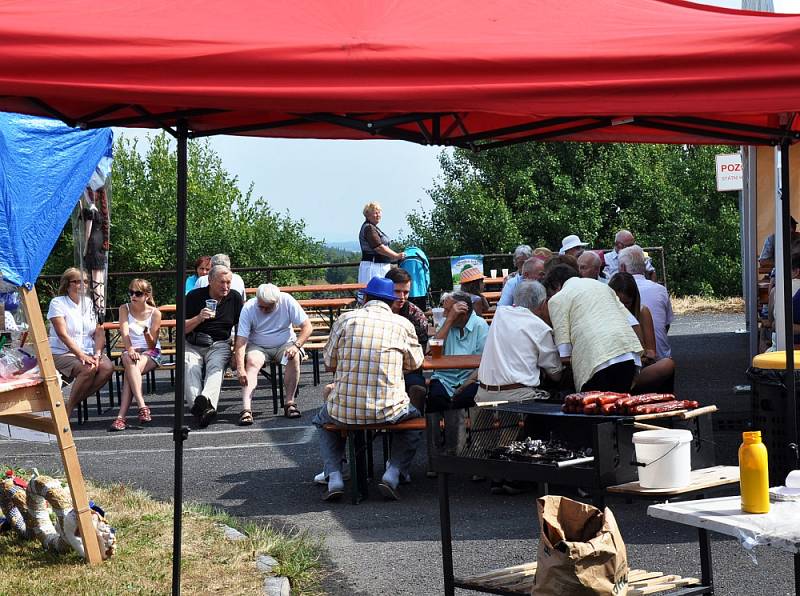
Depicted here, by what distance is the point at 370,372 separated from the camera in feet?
25.1

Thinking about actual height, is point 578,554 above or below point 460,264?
below

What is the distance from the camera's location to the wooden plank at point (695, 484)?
452cm

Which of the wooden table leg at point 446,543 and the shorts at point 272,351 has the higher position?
the shorts at point 272,351

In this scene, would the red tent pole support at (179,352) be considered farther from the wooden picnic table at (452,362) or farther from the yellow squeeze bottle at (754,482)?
the wooden picnic table at (452,362)

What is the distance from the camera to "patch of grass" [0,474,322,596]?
574cm

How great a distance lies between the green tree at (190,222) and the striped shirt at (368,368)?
2778cm

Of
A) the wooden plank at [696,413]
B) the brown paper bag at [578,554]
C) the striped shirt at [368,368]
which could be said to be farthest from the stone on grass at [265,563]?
the wooden plank at [696,413]

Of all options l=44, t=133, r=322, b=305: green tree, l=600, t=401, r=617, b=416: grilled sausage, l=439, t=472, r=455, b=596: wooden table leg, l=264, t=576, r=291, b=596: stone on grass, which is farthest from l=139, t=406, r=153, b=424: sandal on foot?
l=44, t=133, r=322, b=305: green tree

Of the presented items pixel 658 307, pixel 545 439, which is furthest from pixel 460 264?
pixel 545 439

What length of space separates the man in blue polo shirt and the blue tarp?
338cm

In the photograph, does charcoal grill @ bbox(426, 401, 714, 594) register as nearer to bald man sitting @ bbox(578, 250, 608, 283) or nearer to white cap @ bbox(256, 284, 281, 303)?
bald man sitting @ bbox(578, 250, 608, 283)

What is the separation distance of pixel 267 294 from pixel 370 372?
3.95m

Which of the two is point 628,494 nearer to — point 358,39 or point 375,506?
point 358,39

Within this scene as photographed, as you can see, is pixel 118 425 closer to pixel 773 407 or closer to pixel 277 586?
pixel 277 586
